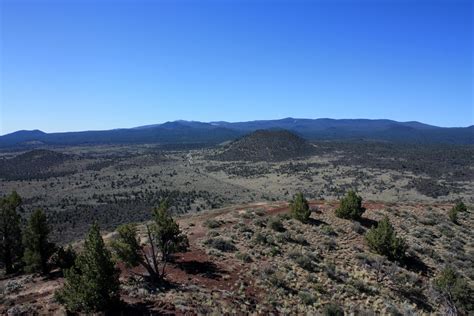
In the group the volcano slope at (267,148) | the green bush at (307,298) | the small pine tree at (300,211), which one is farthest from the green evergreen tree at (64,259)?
the volcano slope at (267,148)

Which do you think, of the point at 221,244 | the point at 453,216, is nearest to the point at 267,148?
the point at 453,216

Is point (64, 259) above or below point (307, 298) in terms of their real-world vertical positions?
above

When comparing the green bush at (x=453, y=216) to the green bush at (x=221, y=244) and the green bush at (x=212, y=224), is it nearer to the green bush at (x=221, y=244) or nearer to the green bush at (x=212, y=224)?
the green bush at (x=212, y=224)

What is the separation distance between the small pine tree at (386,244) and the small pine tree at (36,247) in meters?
18.9

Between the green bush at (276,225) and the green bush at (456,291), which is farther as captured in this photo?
the green bush at (276,225)

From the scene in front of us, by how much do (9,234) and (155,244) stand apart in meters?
9.28

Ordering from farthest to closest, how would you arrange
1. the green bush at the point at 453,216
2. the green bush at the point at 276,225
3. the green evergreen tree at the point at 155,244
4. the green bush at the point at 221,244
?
the green bush at the point at 453,216 → the green bush at the point at 276,225 → the green bush at the point at 221,244 → the green evergreen tree at the point at 155,244

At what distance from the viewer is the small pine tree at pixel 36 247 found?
22016mm

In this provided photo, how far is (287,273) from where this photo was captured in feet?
70.2

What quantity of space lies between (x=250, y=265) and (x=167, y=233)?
483cm

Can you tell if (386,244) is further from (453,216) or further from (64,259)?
(64,259)

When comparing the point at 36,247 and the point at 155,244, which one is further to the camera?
the point at 155,244

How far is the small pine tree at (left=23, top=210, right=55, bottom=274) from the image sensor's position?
2202cm

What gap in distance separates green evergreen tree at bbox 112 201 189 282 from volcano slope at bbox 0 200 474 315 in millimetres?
764
